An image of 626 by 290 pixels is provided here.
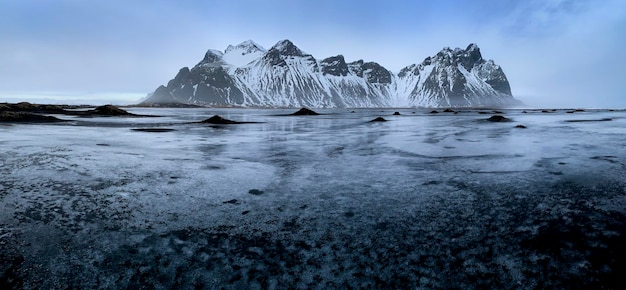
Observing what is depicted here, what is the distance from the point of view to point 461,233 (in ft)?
11.3

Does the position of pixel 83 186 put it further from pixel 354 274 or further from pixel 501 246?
pixel 501 246

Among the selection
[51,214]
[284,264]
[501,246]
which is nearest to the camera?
[284,264]

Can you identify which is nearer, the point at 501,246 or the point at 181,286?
the point at 181,286

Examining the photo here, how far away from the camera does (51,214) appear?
12.8ft

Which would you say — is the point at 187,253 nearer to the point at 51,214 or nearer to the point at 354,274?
the point at 354,274

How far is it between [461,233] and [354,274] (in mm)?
1420

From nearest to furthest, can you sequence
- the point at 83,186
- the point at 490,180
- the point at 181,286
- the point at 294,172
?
the point at 181,286 < the point at 83,186 < the point at 490,180 < the point at 294,172

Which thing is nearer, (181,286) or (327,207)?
(181,286)

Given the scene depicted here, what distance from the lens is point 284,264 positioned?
2.89 m

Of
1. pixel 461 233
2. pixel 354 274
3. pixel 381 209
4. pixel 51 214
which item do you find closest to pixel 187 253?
pixel 354 274

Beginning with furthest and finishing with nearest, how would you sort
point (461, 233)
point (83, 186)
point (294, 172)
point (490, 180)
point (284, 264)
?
point (294, 172), point (490, 180), point (83, 186), point (461, 233), point (284, 264)

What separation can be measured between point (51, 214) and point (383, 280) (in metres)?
3.90

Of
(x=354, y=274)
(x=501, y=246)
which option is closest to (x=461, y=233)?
(x=501, y=246)

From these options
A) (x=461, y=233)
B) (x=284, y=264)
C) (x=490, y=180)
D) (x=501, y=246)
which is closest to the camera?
(x=284, y=264)
